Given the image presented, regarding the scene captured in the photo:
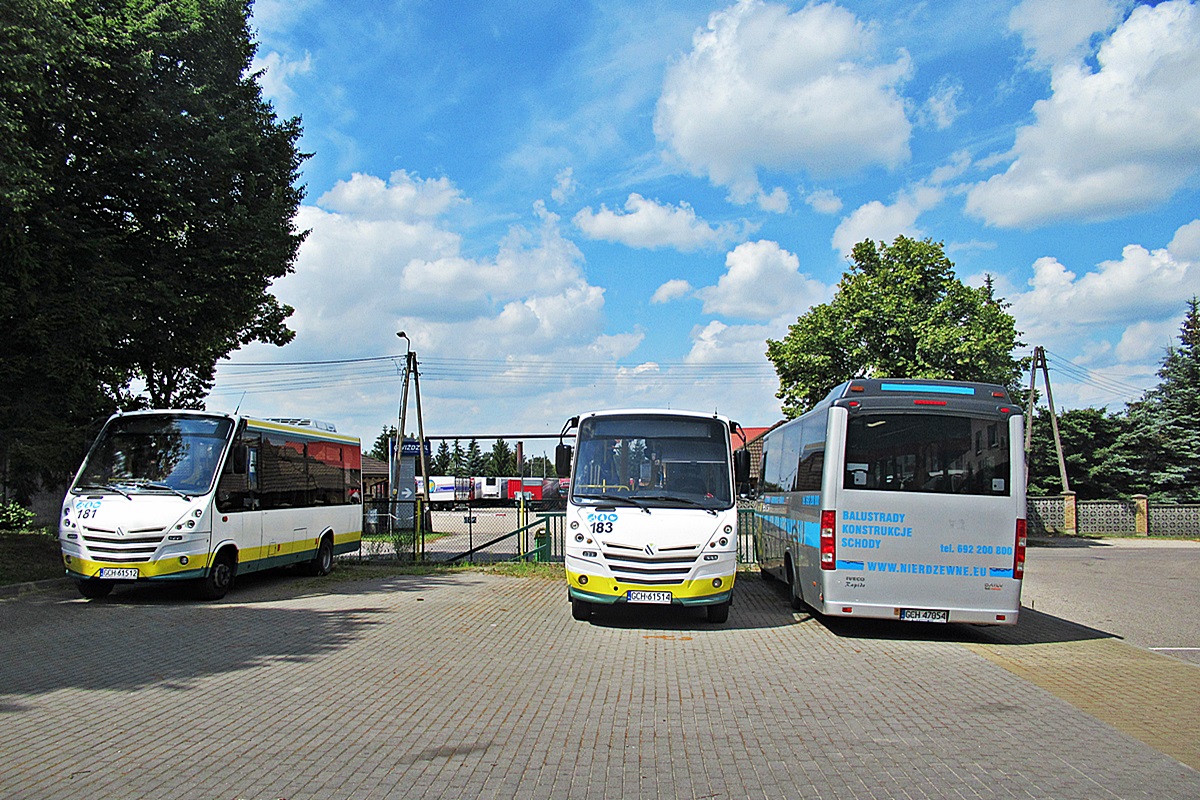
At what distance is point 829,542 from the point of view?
11.1m

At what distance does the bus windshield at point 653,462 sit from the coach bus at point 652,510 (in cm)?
1

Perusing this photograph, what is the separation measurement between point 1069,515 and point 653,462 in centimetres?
3385

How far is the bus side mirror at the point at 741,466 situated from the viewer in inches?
494

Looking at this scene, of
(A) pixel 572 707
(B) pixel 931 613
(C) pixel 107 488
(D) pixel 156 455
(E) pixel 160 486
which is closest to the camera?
(A) pixel 572 707

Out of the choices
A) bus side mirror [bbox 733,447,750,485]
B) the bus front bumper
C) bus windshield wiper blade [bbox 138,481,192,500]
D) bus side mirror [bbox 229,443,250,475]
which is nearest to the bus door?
bus side mirror [bbox 229,443,250,475]

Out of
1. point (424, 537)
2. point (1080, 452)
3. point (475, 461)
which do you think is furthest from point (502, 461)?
point (424, 537)

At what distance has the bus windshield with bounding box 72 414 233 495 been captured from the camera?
13.7 m

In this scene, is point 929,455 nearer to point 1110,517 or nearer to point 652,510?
point 652,510

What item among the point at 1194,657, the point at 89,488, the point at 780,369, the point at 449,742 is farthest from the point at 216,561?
the point at 780,369

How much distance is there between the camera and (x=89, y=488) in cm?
1363

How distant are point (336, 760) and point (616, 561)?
19.7 ft

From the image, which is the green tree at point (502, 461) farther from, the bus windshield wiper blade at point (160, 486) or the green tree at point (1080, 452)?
the bus windshield wiper blade at point (160, 486)

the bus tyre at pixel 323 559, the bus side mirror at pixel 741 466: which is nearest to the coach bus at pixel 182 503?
the bus tyre at pixel 323 559

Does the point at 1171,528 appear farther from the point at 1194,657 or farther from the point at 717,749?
the point at 717,749
